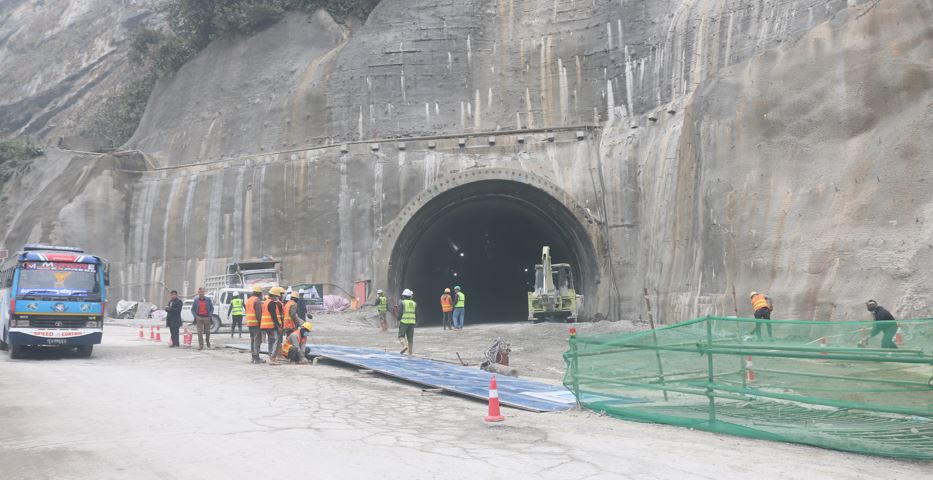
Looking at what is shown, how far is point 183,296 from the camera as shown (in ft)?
104

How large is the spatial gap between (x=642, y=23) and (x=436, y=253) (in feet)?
49.2

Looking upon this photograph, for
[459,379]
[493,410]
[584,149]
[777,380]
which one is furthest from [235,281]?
[777,380]

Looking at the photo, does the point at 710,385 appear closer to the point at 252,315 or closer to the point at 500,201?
the point at 252,315

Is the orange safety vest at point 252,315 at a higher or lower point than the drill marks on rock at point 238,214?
lower

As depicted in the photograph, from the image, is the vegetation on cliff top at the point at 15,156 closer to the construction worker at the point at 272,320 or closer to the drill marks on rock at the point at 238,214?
the drill marks on rock at the point at 238,214

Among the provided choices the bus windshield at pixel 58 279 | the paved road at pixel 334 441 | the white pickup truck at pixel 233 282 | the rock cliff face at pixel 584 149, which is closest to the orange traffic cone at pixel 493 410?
the paved road at pixel 334 441

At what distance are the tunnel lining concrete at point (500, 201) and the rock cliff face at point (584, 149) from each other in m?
0.12

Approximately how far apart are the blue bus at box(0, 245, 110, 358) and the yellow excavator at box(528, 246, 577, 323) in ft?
55.7

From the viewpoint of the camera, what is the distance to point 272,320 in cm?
1512

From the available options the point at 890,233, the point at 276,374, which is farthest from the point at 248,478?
the point at 890,233

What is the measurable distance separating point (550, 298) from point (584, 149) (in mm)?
6058

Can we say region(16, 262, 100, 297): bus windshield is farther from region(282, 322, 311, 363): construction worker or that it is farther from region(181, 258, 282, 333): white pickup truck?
region(181, 258, 282, 333): white pickup truck

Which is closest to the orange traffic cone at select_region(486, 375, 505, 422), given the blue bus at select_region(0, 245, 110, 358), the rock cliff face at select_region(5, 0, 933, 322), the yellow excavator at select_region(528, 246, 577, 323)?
the rock cliff face at select_region(5, 0, 933, 322)

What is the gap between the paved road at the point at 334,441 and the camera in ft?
20.9
